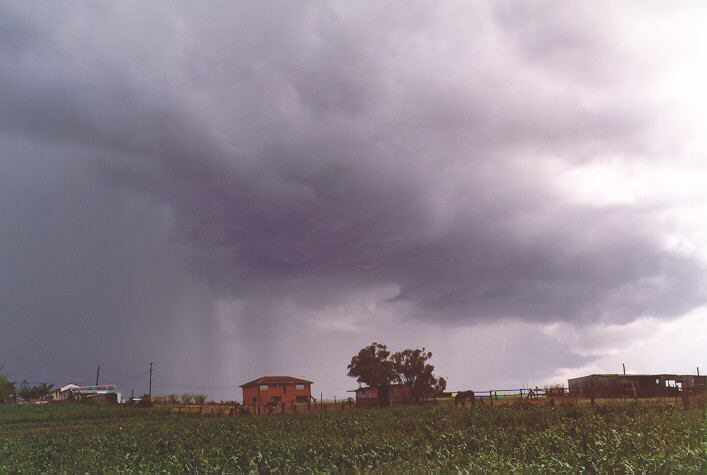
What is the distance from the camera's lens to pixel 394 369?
105 meters

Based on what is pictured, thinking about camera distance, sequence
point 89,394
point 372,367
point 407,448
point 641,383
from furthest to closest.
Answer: point 89,394
point 372,367
point 641,383
point 407,448

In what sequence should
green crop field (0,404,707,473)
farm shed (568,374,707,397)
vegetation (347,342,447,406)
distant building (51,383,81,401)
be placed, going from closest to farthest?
1. green crop field (0,404,707,473)
2. farm shed (568,374,707,397)
3. vegetation (347,342,447,406)
4. distant building (51,383,81,401)

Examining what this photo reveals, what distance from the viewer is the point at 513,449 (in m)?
20.5

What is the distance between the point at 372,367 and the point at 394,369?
13.6ft

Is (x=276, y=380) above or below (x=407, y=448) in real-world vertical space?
above

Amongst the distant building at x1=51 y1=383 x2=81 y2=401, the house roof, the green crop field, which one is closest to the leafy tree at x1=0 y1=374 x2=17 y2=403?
the distant building at x1=51 y1=383 x2=81 y2=401

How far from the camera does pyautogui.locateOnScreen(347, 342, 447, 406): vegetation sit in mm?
102438

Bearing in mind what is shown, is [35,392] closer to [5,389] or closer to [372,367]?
[5,389]

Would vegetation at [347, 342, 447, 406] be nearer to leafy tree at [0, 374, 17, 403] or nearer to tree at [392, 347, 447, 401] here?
tree at [392, 347, 447, 401]

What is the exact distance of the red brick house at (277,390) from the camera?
106250mm

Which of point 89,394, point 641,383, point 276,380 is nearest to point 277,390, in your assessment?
point 276,380

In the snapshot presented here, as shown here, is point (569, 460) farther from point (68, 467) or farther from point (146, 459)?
point (68, 467)

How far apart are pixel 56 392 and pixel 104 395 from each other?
38.8 meters

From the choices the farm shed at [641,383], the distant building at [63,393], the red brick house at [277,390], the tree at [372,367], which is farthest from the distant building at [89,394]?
the farm shed at [641,383]
